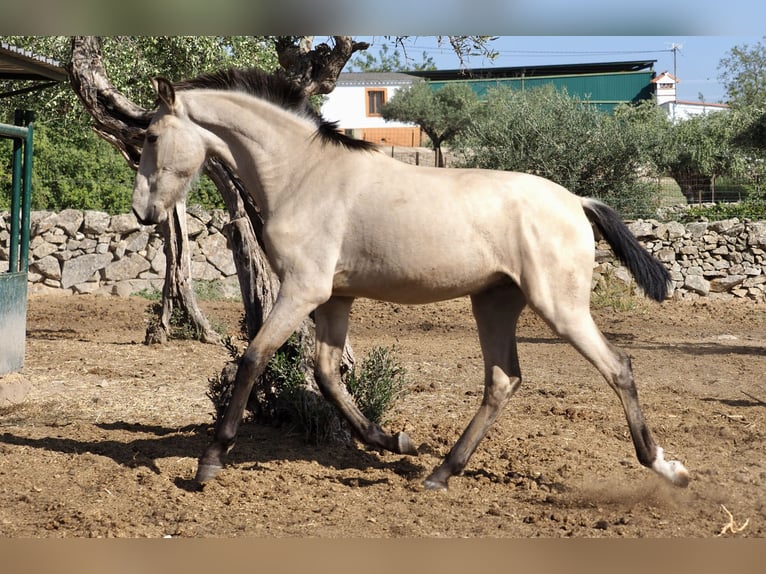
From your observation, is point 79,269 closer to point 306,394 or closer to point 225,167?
point 225,167

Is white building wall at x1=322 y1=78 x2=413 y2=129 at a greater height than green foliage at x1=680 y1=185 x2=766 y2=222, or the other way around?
white building wall at x1=322 y1=78 x2=413 y2=129

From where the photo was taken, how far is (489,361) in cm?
500

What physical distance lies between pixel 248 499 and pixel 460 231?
1.80 meters

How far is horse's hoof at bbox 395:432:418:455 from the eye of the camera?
205 inches

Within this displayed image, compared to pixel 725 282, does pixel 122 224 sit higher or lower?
higher

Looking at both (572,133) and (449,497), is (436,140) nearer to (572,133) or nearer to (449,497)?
(572,133)

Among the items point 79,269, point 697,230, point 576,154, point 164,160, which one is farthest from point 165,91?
point 576,154

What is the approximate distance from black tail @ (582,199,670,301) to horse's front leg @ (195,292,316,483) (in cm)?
169

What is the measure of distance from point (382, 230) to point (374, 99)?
4778cm

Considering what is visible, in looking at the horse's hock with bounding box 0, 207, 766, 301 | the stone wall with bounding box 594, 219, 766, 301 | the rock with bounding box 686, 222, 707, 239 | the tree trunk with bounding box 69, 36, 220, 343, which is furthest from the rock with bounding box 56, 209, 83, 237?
the rock with bounding box 686, 222, 707, 239

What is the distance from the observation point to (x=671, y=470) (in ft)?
14.7

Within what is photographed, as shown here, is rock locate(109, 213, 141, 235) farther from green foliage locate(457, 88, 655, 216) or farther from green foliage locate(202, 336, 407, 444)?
green foliage locate(202, 336, 407, 444)

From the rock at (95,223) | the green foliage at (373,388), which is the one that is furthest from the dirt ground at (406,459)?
the rock at (95,223)

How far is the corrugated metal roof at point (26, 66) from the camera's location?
683cm
